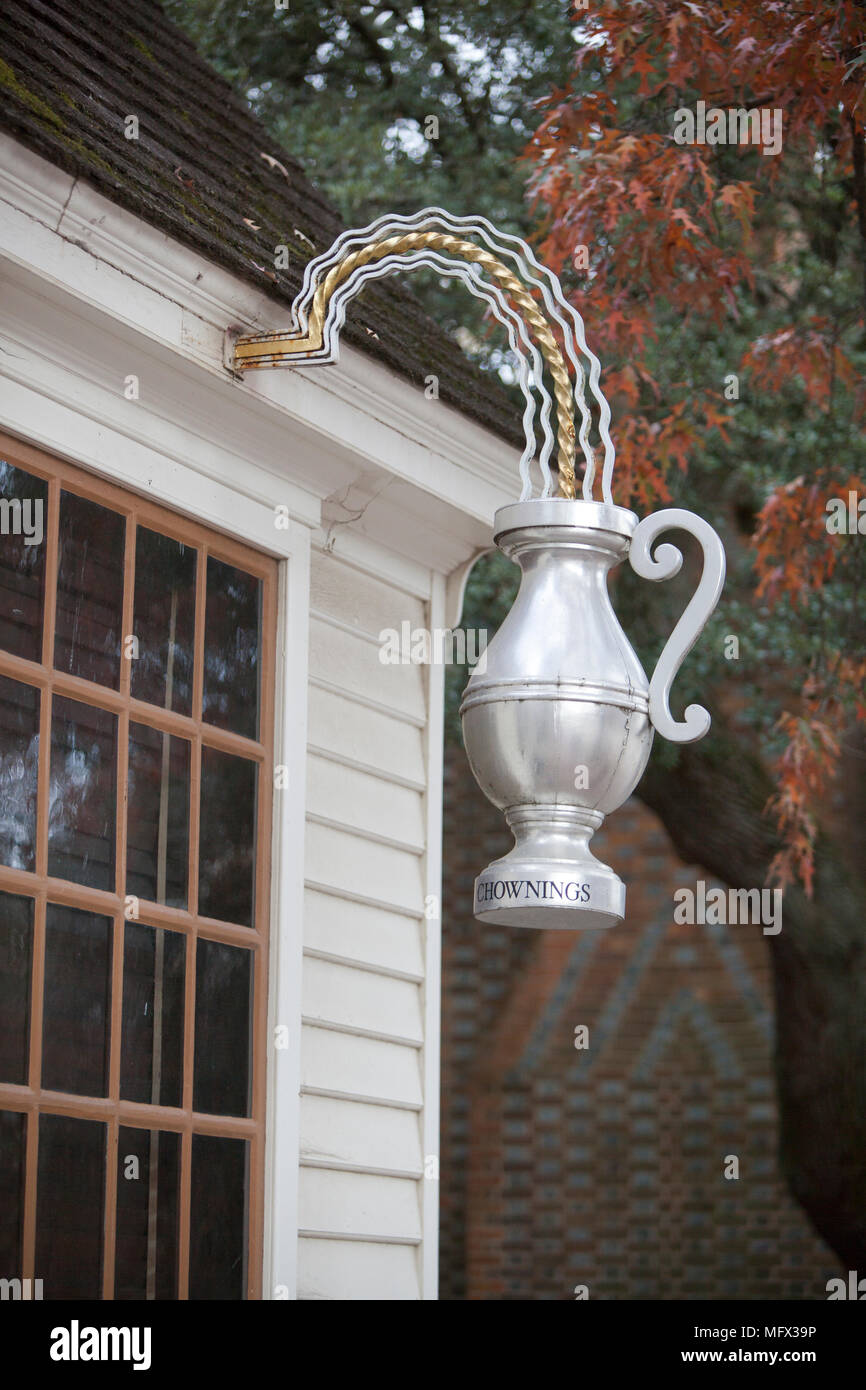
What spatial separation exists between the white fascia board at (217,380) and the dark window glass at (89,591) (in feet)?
0.71

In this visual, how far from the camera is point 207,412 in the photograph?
416cm

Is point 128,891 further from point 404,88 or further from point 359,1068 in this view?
point 404,88

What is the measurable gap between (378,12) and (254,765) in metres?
7.29

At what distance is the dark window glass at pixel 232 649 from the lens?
418 centimetres

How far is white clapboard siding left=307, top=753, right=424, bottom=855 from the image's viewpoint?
4.62 metres

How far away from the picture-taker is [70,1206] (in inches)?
→ 141

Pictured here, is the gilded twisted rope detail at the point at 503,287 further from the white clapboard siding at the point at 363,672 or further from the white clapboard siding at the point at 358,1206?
the white clapboard siding at the point at 358,1206

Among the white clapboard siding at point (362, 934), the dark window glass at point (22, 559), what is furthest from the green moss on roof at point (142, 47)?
Answer: the white clapboard siding at point (362, 934)

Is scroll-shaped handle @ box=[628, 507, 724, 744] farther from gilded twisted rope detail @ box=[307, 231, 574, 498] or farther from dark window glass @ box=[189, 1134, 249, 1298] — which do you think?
dark window glass @ box=[189, 1134, 249, 1298]

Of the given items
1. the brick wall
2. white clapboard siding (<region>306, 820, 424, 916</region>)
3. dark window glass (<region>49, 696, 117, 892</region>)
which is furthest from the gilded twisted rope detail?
the brick wall
